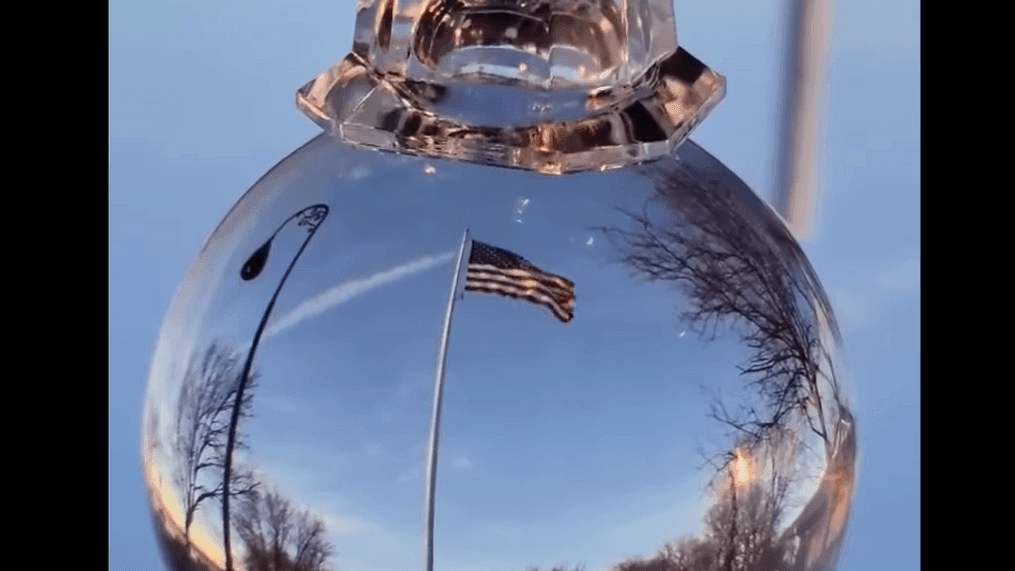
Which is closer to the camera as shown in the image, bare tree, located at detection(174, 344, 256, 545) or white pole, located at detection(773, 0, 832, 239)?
bare tree, located at detection(174, 344, 256, 545)

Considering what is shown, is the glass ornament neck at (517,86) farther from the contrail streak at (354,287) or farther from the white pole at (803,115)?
the white pole at (803,115)

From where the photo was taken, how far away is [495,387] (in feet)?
1.40

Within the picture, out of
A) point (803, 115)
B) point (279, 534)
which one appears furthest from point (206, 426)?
point (803, 115)

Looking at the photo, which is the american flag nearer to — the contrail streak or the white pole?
the contrail streak

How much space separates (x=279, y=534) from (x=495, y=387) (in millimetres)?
90

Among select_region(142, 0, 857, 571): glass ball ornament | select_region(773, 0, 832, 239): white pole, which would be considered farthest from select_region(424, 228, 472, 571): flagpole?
select_region(773, 0, 832, 239): white pole

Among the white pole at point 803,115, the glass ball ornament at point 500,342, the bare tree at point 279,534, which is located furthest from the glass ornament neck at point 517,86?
the white pole at point 803,115

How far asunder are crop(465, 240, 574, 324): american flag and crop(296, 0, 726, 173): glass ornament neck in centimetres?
4

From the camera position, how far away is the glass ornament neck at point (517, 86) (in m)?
0.47

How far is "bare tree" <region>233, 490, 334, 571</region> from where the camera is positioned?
1.46 ft

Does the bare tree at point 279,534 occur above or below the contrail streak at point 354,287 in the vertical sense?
below

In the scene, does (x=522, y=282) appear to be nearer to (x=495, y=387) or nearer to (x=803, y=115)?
(x=495, y=387)

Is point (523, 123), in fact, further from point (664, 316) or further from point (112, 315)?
point (112, 315)

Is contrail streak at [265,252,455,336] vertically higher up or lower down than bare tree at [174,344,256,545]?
higher up
